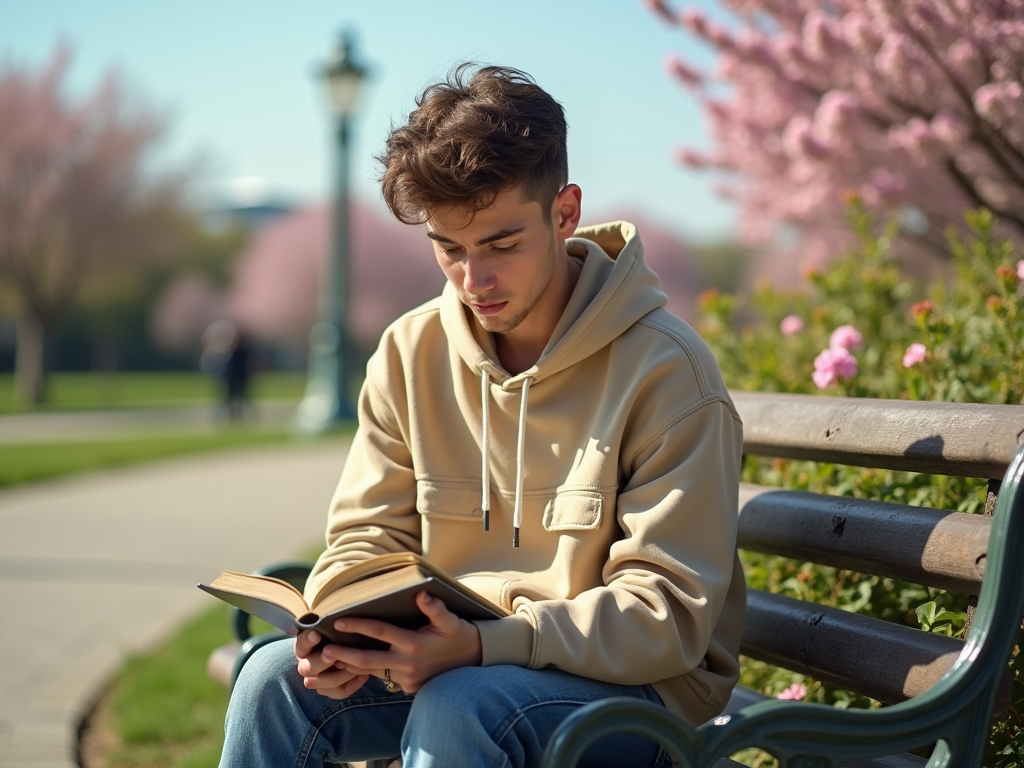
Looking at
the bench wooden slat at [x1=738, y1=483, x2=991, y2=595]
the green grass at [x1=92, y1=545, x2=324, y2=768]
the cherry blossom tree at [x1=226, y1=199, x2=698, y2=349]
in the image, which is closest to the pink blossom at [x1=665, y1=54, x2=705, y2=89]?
the green grass at [x1=92, y1=545, x2=324, y2=768]

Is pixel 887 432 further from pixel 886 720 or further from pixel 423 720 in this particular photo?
pixel 423 720

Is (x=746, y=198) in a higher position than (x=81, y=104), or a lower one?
lower

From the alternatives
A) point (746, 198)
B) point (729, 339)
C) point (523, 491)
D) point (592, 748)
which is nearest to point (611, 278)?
point (523, 491)

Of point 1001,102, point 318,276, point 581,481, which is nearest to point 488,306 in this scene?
point 581,481

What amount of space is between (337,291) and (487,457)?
48.4 feet

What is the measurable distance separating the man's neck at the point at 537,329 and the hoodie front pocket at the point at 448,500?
275 millimetres

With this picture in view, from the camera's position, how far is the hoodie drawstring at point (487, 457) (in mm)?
2275

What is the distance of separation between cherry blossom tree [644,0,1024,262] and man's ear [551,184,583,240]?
2310mm

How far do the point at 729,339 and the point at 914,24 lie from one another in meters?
1.54

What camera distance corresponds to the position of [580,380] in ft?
7.66

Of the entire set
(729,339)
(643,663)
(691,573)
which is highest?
(729,339)

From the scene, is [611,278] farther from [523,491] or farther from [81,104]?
[81,104]

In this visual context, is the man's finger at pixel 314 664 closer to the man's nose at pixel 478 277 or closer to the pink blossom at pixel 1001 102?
the man's nose at pixel 478 277

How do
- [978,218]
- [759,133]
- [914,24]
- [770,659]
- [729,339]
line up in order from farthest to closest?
[759,133] → [914,24] → [729,339] → [978,218] → [770,659]
